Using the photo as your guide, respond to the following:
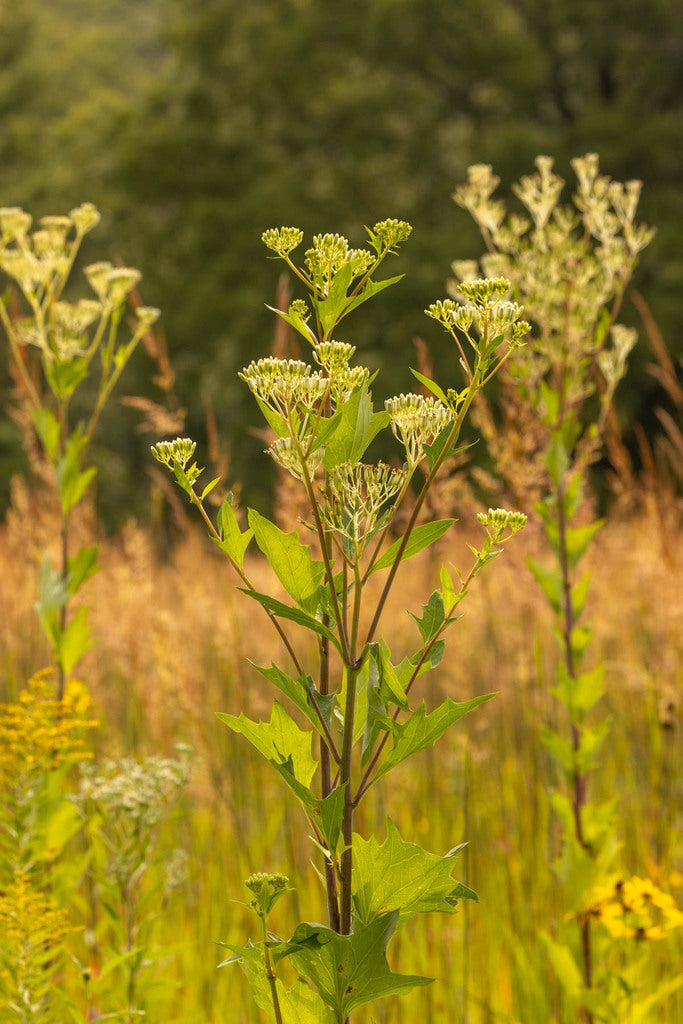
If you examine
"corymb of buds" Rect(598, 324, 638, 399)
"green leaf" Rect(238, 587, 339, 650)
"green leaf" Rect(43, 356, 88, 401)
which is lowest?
"green leaf" Rect(238, 587, 339, 650)

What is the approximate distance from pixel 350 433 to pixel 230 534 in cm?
14

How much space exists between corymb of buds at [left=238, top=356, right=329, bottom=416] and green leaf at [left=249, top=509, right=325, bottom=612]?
0.37 feet

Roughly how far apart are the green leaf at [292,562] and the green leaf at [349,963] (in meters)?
0.29

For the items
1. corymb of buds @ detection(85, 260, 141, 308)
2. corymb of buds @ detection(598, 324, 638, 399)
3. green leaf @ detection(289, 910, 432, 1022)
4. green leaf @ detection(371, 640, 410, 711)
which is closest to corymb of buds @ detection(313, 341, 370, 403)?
green leaf @ detection(371, 640, 410, 711)

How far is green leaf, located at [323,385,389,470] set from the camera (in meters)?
0.89

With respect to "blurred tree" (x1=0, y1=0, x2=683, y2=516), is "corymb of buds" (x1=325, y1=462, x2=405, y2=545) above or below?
below

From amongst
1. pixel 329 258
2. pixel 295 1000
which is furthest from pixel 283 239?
pixel 295 1000

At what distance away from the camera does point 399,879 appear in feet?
2.99

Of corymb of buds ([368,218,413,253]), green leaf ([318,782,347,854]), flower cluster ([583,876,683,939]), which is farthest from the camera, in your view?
flower cluster ([583,876,683,939])

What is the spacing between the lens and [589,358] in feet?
7.09

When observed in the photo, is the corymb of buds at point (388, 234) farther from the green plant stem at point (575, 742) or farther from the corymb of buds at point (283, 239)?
the green plant stem at point (575, 742)

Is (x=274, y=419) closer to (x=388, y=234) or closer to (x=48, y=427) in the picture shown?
(x=388, y=234)

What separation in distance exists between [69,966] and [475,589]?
314 cm

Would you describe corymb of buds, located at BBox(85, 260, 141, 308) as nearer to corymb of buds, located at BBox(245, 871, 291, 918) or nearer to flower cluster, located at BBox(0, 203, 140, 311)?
flower cluster, located at BBox(0, 203, 140, 311)
